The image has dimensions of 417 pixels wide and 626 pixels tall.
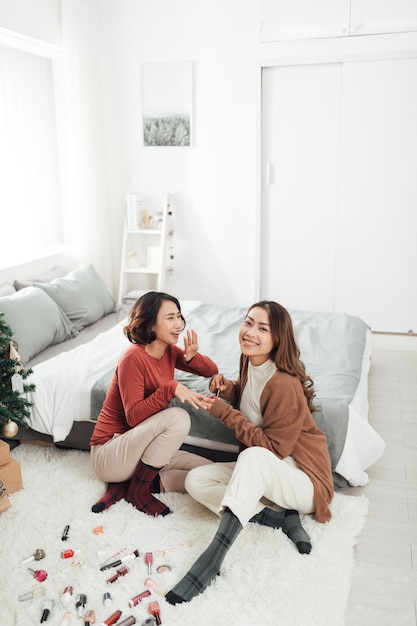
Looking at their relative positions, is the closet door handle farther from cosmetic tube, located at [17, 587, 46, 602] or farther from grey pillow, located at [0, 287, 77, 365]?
cosmetic tube, located at [17, 587, 46, 602]

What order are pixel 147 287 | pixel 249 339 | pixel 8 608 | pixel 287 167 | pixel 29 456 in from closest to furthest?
pixel 8 608, pixel 249 339, pixel 29 456, pixel 287 167, pixel 147 287

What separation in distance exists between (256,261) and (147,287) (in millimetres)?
974

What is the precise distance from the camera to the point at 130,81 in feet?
15.1

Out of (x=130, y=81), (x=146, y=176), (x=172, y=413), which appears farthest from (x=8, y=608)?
(x=130, y=81)

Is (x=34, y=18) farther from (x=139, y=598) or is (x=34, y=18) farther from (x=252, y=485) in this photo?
(x=139, y=598)

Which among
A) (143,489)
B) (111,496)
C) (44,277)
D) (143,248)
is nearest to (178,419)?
(143,489)

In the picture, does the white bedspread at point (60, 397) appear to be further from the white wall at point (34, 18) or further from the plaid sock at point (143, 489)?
the white wall at point (34, 18)

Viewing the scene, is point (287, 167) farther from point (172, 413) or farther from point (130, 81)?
point (172, 413)

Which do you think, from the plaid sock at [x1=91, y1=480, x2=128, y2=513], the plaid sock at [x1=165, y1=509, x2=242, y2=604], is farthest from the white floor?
the plaid sock at [x1=91, y1=480, x2=128, y2=513]

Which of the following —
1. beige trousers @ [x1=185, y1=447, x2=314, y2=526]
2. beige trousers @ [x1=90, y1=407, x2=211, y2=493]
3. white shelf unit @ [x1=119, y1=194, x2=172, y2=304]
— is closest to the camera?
beige trousers @ [x1=185, y1=447, x2=314, y2=526]

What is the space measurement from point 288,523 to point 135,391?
2.41 feet

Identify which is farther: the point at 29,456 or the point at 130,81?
the point at 130,81

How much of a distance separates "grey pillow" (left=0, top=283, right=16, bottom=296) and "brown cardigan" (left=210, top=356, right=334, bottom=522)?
1.63 meters

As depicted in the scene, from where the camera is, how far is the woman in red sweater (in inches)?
88.4
